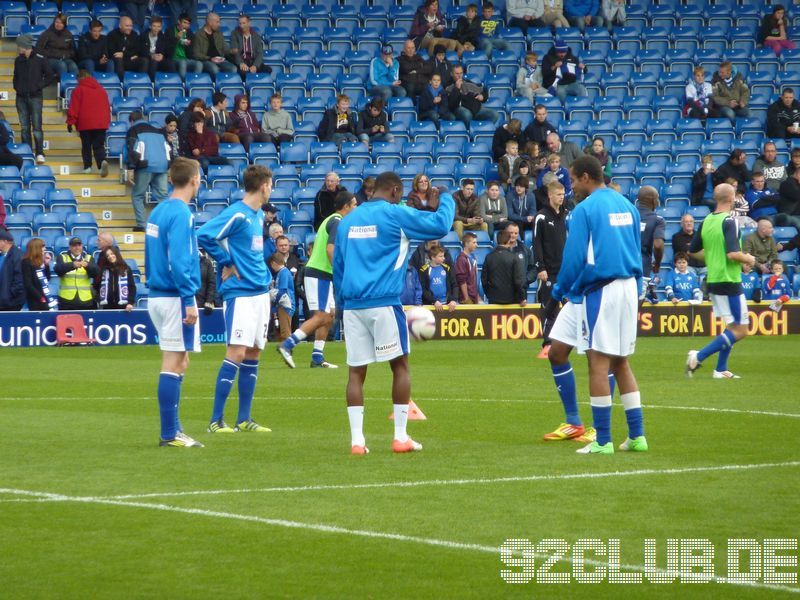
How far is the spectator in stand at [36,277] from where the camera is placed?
25188 millimetres

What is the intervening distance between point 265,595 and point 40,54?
25.5 meters

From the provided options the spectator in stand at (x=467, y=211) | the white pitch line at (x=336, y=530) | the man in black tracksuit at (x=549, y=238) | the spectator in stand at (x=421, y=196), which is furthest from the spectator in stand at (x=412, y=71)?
the white pitch line at (x=336, y=530)

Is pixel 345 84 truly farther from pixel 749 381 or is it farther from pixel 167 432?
pixel 167 432

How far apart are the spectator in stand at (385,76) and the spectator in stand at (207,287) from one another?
8066mm

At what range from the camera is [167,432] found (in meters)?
11.6

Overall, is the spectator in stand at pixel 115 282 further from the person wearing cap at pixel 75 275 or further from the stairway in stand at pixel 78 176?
the stairway in stand at pixel 78 176

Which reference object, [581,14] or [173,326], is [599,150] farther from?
[173,326]

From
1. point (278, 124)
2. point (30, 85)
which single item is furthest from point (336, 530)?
point (278, 124)

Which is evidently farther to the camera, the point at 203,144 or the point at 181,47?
the point at 181,47

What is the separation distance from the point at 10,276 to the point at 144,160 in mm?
4027

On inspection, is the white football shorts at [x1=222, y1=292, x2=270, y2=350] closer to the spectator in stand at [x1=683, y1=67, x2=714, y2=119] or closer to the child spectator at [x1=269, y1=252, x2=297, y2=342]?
the child spectator at [x1=269, y1=252, x2=297, y2=342]

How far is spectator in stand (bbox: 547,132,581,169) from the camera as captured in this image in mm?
30047

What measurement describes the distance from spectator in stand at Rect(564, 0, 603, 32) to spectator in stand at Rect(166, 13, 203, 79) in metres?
9.90

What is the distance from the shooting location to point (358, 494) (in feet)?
29.4
